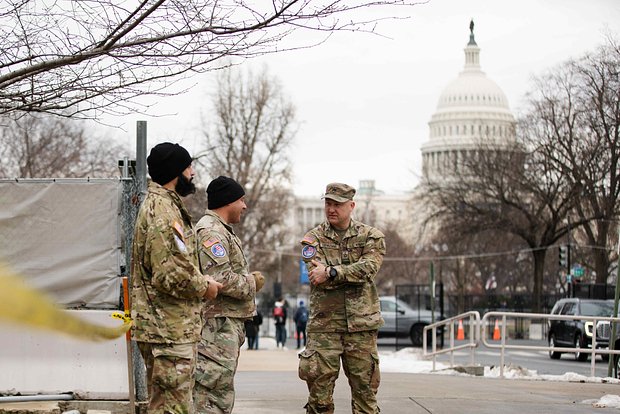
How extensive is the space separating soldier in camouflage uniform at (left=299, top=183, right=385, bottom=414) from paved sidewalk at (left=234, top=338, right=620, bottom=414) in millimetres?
1900

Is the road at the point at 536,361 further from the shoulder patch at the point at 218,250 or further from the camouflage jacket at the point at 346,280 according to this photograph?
the shoulder patch at the point at 218,250

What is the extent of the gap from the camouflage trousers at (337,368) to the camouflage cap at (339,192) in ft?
3.46

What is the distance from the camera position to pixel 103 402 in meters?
9.65

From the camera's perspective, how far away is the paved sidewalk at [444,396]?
35.8ft

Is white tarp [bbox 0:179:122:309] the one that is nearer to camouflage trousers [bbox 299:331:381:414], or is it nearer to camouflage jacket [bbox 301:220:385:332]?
camouflage jacket [bbox 301:220:385:332]

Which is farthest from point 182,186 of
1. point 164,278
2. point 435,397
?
point 435,397

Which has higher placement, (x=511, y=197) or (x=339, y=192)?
(x=511, y=197)

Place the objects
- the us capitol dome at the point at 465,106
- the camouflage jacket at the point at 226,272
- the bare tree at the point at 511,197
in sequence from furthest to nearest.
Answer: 1. the us capitol dome at the point at 465,106
2. the bare tree at the point at 511,197
3. the camouflage jacket at the point at 226,272

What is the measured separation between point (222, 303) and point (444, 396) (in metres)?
5.12

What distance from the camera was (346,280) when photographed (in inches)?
341

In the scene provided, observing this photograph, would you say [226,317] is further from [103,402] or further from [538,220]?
[538,220]

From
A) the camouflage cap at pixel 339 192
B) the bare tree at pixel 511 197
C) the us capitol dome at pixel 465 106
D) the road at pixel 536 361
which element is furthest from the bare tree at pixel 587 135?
the us capitol dome at pixel 465 106

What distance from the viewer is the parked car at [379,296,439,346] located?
34.8 metres

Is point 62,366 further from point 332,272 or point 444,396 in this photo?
point 444,396
